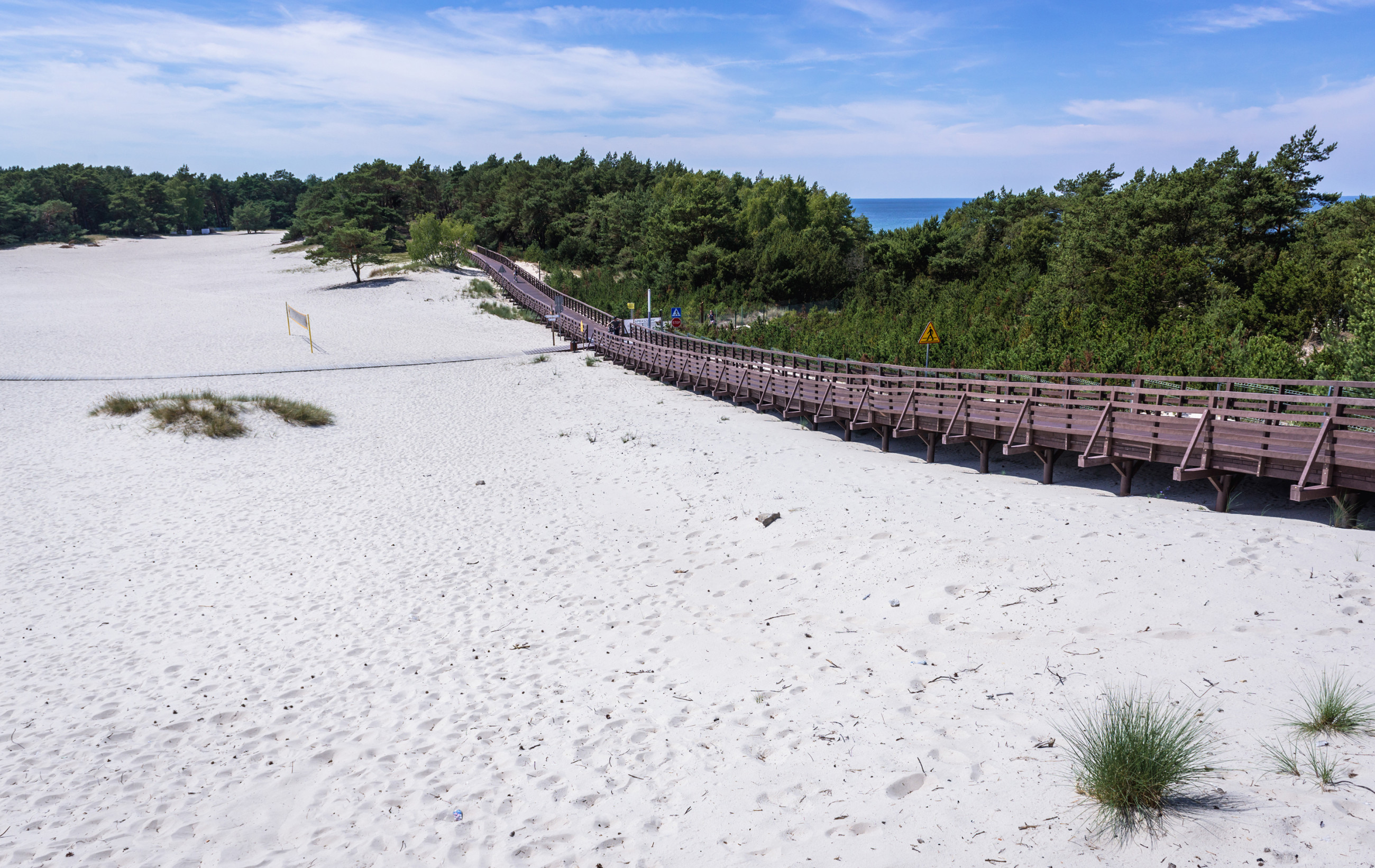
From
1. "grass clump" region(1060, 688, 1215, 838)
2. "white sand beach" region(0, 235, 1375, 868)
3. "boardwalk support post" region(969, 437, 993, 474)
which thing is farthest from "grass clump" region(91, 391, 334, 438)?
"grass clump" region(1060, 688, 1215, 838)

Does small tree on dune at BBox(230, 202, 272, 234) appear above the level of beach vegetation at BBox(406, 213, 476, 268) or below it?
above

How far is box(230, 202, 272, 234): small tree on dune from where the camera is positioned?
114 meters

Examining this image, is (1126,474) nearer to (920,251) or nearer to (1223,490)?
(1223,490)

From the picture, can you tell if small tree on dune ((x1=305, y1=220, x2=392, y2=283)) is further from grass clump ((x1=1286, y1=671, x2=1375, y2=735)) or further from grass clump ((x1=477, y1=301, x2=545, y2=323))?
grass clump ((x1=1286, y1=671, x2=1375, y2=735))

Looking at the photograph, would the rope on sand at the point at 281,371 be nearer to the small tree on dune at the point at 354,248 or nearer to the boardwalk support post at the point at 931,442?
the boardwalk support post at the point at 931,442

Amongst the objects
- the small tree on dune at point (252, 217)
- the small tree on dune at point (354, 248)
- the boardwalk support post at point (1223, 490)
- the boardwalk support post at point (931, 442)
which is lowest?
the boardwalk support post at point (931, 442)

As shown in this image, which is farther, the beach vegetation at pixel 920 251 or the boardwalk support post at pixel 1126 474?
the beach vegetation at pixel 920 251

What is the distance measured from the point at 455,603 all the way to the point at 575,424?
1328 cm

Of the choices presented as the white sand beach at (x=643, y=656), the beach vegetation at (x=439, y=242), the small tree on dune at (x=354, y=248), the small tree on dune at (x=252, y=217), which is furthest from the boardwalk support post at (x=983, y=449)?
the small tree on dune at (x=252, y=217)

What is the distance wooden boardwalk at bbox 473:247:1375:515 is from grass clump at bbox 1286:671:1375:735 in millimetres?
6000

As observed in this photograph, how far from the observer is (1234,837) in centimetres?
459

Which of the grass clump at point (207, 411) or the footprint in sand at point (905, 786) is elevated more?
the footprint in sand at point (905, 786)

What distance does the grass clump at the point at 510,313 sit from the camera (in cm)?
5312

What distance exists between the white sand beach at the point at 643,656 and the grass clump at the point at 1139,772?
0.17m
